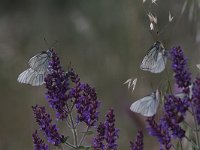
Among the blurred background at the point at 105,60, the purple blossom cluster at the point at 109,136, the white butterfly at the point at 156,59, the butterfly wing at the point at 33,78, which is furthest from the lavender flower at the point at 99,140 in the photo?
the blurred background at the point at 105,60

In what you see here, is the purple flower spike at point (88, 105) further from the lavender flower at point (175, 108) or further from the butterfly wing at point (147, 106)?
the lavender flower at point (175, 108)

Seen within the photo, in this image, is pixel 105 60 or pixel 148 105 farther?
pixel 105 60

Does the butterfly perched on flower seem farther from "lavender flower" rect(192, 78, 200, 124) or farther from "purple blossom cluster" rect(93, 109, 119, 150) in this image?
"lavender flower" rect(192, 78, 200, 124)

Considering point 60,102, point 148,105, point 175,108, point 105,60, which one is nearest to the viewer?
point 175,108

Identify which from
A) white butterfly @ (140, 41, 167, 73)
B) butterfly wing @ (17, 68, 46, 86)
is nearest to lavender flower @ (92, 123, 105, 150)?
white butterfly @ (140, 41, 167, 73)

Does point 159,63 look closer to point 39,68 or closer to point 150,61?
point 150,61

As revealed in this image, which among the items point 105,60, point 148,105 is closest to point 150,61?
point 148,105

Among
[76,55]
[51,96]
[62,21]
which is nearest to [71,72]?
[51,96]
